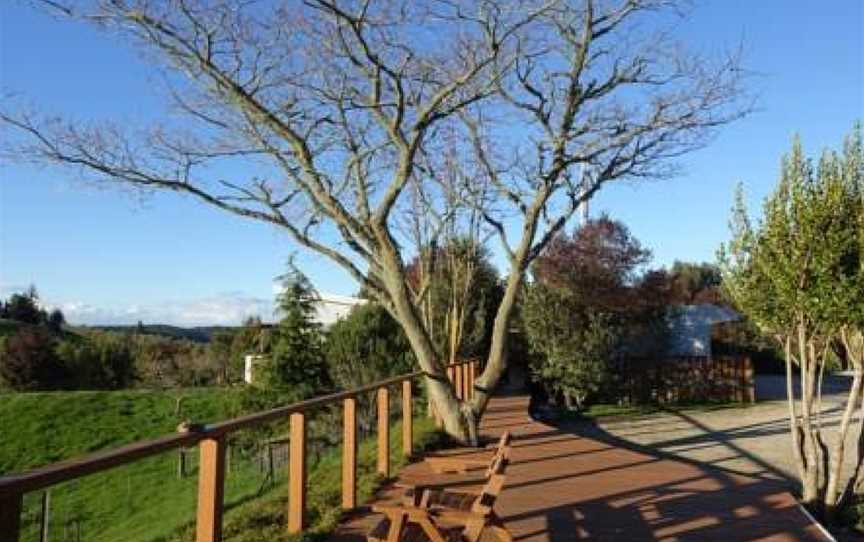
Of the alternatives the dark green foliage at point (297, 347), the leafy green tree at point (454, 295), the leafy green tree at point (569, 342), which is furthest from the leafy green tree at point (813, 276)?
the dark green foliage at point (297, 347)

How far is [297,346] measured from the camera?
2156 centimetres

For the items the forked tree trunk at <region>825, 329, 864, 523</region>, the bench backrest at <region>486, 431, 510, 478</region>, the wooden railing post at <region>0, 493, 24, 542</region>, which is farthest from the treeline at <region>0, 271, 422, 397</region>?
the wooden railing post at <region>0, 493, 24, 542</region>

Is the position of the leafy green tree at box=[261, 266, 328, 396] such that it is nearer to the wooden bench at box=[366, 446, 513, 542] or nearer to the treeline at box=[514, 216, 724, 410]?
the treeline at box=[514, 216, 724, 410]

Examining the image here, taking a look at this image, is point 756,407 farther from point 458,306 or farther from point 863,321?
point 863,321

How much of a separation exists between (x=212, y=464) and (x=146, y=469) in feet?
69.5

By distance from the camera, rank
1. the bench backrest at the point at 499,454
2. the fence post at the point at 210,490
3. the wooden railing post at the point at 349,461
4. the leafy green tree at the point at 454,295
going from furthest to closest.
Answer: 1. the leafy green tree at the point at 454,295
2. the wooden railing post at the point at 349,461
3. the bench backrest at the point at 499,454
4. the fence post at the point at 210,490

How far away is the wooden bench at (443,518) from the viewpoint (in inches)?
205

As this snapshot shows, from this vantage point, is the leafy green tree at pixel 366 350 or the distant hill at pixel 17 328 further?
the distant hill at pixel 17 328

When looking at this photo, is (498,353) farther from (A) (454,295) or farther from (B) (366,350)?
(B) (366,350)

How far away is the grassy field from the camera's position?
29.5ft

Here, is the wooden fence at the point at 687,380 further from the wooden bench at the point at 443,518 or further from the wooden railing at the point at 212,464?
the wooden bench at the point at 443,518

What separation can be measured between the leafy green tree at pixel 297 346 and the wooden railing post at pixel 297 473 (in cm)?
1452

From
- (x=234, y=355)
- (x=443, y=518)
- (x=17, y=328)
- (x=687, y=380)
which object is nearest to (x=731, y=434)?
(x=687, y=380)

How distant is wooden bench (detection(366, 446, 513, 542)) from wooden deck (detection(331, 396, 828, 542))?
1029 millimetres
